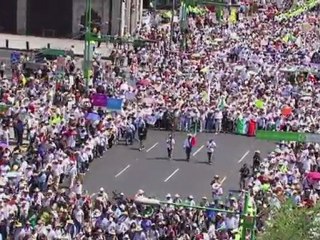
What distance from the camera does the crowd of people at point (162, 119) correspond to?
34.4 meters

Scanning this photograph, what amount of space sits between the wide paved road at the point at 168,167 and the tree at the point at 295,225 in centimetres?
1284

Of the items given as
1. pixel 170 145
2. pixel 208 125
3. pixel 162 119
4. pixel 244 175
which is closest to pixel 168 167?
pixel 170 145

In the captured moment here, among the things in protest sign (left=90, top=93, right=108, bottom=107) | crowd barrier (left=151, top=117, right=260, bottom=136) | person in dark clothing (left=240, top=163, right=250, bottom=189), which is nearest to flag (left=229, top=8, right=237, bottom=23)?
crowd barrier (left=151, top=117, right=260, bottom=136)

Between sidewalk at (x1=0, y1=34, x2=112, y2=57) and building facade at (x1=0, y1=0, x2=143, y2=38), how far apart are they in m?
0.71

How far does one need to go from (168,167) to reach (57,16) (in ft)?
107

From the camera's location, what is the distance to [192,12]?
255ft

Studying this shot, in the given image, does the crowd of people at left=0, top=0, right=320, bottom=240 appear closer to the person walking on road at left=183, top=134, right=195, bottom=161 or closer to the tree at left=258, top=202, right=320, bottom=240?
the person walking on road at left=183, top=134, right=195, bottom=161

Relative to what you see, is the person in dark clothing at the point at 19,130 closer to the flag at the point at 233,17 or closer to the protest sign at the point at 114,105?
the protest sign at the point at 114,105

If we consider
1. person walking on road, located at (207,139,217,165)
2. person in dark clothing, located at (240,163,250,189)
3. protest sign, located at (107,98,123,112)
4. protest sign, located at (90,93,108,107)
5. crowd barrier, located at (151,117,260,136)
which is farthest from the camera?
crowd barrier, located at (151,117,260,136)

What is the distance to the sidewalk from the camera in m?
69.9

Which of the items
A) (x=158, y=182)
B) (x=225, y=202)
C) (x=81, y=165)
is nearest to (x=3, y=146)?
(x=81, y=165)

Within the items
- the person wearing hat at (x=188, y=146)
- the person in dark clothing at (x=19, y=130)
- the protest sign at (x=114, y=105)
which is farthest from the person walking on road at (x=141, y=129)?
the person in dark clothing at (x=19, y=130)

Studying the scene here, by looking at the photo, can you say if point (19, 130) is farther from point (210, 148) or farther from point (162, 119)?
point (210, 148)

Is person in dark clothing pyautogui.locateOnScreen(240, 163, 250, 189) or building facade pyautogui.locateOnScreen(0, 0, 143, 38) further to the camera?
building facade pyautogui.locateOnScreen(0, 0, 143, 38)
